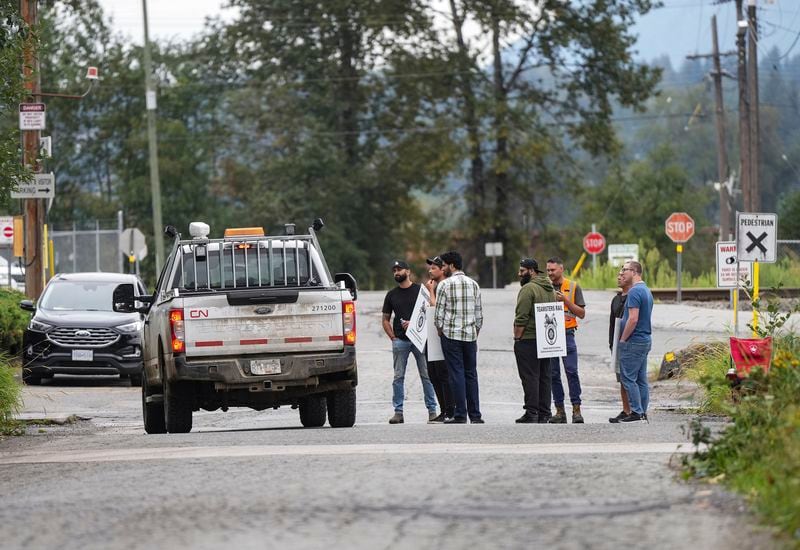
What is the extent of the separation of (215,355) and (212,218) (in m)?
59.6

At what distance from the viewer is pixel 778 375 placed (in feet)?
36.9

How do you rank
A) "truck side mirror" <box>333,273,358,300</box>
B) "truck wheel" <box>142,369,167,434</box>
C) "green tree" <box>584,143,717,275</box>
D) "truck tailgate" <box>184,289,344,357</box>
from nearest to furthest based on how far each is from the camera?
"truck tailgate" <box>184,289,344,357</box>, "truck wheel" <box>142,369,167,434</box>, "truck side mirror" <box>333,273,358,300</box>, "green tree" <box>584,143,717,275</box>

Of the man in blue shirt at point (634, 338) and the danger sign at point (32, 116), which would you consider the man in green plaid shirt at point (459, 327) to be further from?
the danger sign at point (32, 116)

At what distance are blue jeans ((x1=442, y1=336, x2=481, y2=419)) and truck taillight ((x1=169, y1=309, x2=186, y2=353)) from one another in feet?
10.6

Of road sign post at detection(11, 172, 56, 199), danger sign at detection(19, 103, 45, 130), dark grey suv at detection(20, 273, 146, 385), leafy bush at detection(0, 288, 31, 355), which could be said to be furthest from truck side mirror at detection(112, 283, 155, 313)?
leafy bush at detection(0, 288, 31, 355)

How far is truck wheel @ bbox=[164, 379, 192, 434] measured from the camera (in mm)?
15648

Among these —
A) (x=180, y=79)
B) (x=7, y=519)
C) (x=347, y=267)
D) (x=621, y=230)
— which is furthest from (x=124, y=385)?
(x=621, y=230)

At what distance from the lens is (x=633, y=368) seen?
17.3 metres

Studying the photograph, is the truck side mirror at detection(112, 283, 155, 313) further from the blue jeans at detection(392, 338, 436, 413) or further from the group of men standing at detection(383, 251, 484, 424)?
the blue jeans at detection(392, 338, 436, 413)

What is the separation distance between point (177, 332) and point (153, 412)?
189cm

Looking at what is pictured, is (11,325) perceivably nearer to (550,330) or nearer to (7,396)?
(7,396)

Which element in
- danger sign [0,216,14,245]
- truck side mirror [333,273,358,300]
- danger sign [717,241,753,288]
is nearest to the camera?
truck side mirror [333,273,358,300]

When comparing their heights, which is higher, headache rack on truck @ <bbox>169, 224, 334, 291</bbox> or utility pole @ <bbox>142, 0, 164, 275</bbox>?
utility pole @ <bbox>142, 0, 164, 275</bbox>

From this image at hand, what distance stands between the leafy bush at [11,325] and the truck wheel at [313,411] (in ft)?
32.5
